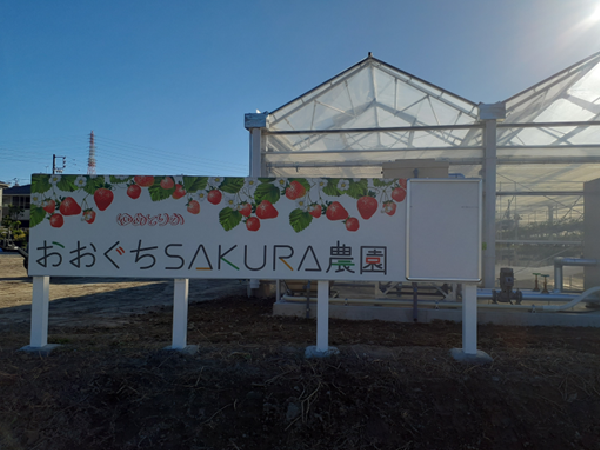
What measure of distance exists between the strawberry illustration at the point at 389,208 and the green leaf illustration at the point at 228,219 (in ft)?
5.46

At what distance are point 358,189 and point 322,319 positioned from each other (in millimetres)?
1571

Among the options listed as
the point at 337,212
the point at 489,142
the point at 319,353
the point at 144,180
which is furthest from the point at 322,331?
the point at 489,142

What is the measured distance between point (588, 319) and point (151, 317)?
8.61m

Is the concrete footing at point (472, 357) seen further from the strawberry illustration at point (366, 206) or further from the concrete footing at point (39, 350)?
the concrete footing at point (39, 350)

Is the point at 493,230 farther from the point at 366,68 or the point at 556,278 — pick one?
the point at 366,68

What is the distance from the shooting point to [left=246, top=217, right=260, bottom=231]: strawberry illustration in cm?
421

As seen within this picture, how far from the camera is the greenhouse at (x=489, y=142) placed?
8.59 meters

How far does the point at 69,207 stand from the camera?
14.0 ft

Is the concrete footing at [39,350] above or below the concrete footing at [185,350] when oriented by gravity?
below

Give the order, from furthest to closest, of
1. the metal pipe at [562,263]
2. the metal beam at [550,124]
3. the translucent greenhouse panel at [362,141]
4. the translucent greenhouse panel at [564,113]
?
1. the translucent greenhouse panel at [362,141]
2. the translucent greenhouse panel at [564,113]
3. the metal beam at [550,124]
4. the metal pipe at [562,263]

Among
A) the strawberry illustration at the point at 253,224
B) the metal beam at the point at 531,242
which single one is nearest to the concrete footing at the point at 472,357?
the strawberry illustration at the point at 253,224

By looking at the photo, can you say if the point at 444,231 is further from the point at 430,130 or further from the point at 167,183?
the point at 430,130

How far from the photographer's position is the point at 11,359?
157 inches

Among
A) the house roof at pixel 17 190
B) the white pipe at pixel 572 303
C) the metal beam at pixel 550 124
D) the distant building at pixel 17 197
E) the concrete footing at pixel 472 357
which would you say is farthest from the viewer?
the house roof at pixel 17 190
